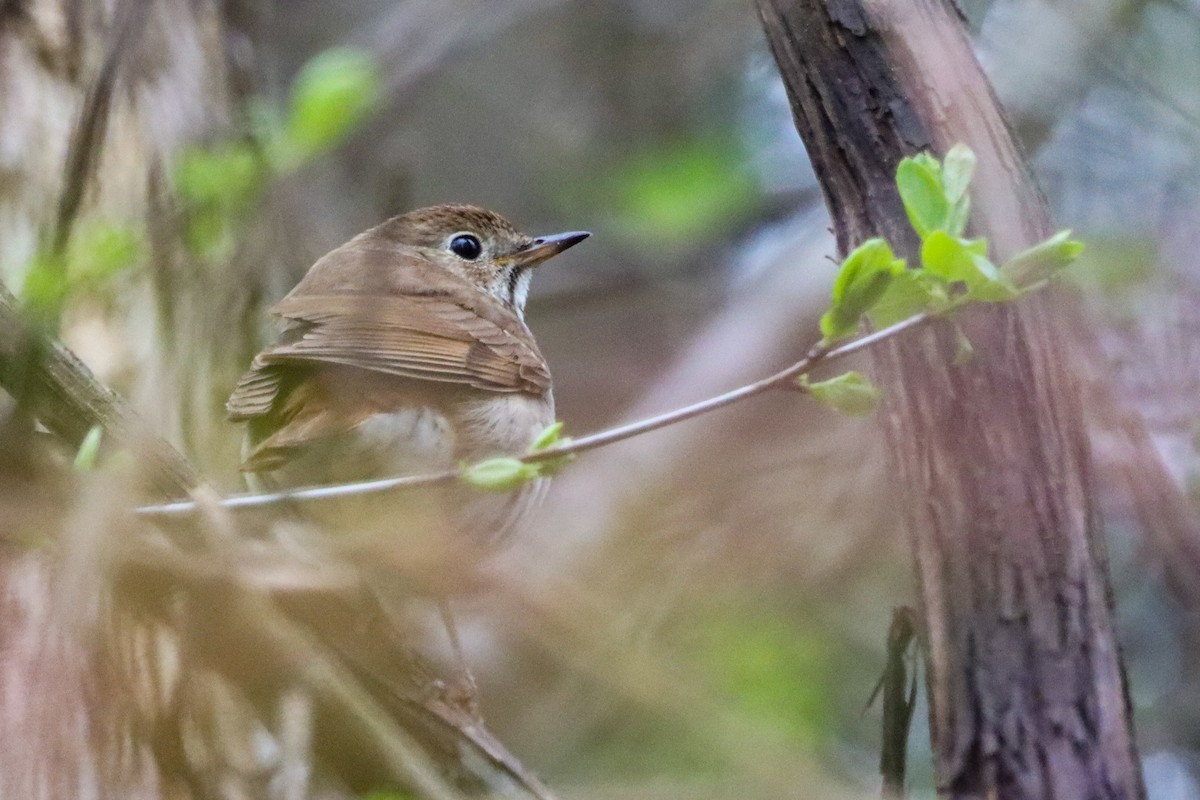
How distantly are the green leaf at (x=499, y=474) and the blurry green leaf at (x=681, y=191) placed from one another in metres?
2.31

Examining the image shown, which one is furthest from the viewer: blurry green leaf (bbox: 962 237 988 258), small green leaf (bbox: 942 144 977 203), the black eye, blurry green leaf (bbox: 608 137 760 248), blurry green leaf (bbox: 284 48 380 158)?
the black eye

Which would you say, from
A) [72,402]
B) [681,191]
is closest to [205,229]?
[72,402]

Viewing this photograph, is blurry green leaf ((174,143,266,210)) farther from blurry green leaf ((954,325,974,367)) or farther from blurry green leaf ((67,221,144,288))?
blurry green leaf ((954,325,974,367))

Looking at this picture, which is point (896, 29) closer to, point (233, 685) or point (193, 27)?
point (233, 685)

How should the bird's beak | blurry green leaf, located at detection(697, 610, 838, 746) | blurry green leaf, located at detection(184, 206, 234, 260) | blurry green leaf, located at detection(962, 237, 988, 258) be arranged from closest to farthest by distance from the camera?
blurry green leaf, located at detection(962, 237, 988, 258) < blurry green leaf, located at detection(184, 206, 234, 260) < blurry green leaf, located at detection(697, 610, 838, 746) < the bird's beak

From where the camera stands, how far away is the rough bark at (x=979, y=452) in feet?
6.58

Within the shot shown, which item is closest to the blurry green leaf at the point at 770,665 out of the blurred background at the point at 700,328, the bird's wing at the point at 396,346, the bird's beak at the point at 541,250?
the blurred background at the point at 700,328

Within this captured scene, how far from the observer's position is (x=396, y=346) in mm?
3418

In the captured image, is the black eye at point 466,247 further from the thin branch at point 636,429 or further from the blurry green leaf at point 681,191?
the thin branch at point 636,429

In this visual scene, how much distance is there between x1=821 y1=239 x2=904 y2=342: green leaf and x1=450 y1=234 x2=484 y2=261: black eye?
292cm

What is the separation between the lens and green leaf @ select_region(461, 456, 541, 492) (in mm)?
2031

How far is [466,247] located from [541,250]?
26 centimetres

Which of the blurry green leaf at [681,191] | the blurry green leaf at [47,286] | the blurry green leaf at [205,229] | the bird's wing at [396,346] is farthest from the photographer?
the blurry green leaf at [681,191]

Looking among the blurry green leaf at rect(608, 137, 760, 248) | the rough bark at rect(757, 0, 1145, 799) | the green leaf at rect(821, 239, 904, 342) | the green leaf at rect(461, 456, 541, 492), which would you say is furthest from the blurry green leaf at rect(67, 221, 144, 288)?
the blurry green leaf at rect(608, 137, 760, 248)
